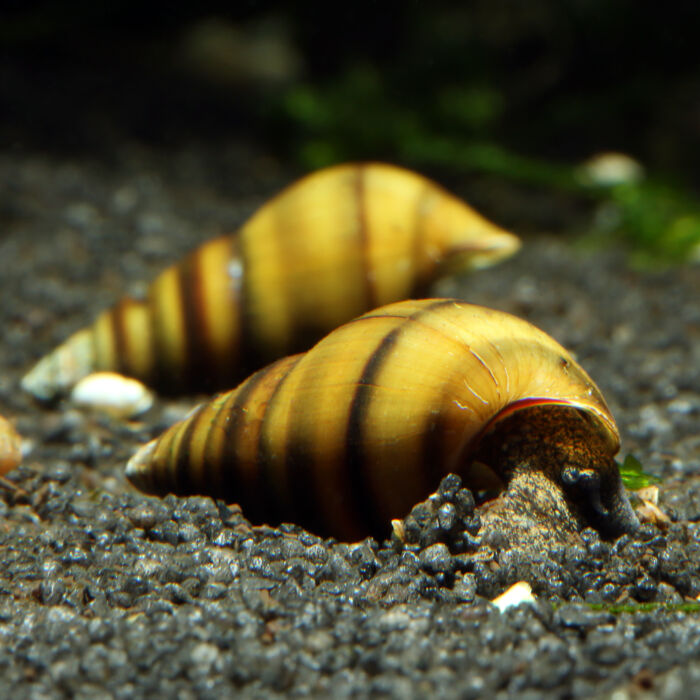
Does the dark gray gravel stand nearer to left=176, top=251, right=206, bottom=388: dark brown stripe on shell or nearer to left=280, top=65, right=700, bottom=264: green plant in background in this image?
left=176, top=251, right=206, bottom=388: dark brown stripe on shell

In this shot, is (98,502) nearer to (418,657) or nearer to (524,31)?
(418,657)

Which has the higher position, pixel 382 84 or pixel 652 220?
pixel 382 84

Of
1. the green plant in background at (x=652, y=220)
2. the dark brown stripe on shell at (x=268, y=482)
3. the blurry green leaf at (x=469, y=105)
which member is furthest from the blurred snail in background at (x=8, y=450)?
the blurry green leaf at (x=469, y=105)

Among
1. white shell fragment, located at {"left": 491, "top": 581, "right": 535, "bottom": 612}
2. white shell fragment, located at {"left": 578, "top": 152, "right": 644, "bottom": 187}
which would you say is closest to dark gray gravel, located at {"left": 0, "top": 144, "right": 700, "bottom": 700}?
white shell fragment, located at {"left": 491, "top": 581, "right": 535, "bottom": 612}

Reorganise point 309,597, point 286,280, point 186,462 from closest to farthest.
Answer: point 309,597 → point 186,462 → point 286,280

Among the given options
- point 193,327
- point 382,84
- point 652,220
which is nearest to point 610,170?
point 652,220

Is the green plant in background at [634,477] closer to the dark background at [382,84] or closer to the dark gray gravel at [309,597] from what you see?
the dark gray gravel at [309,597]

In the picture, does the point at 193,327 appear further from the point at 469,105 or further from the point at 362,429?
the point at 469,105
